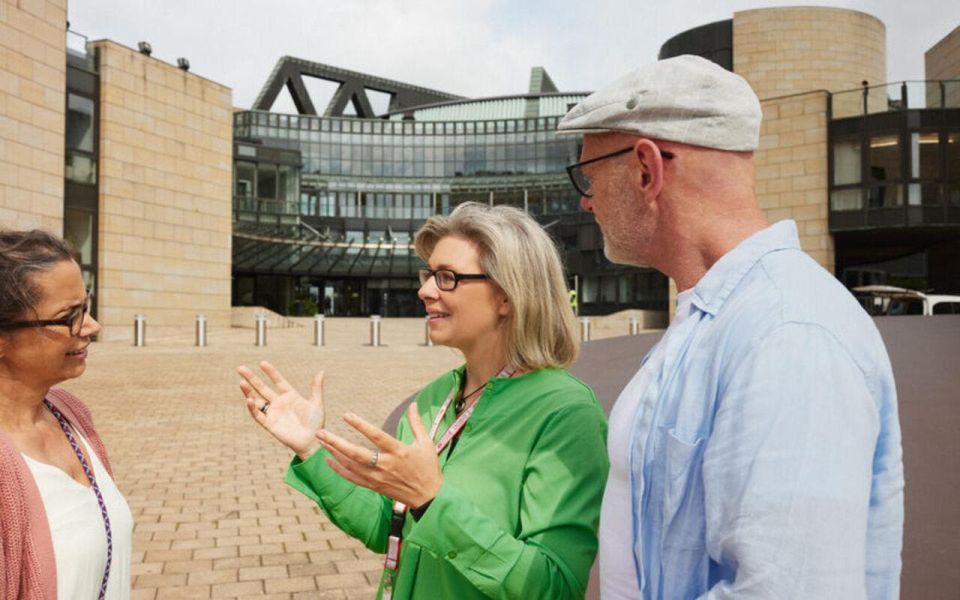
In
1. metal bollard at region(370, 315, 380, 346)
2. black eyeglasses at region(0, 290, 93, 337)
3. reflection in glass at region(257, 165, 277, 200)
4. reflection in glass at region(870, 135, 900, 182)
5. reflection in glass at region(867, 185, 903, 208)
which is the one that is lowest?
metal bollard at region(370, 315, 380, 346)

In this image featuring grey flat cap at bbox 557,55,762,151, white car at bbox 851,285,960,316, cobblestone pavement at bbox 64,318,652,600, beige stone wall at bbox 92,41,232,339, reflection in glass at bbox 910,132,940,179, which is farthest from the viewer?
reflection in glass at bbox 910,132,940,179

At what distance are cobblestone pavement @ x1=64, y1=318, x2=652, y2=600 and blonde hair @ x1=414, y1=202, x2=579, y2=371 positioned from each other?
285 centimetres

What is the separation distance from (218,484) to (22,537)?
17.9ft

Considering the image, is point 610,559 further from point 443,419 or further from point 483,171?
point 483,171

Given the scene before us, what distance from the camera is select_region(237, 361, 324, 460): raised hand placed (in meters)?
2.20

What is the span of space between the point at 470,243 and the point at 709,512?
4.32 ft

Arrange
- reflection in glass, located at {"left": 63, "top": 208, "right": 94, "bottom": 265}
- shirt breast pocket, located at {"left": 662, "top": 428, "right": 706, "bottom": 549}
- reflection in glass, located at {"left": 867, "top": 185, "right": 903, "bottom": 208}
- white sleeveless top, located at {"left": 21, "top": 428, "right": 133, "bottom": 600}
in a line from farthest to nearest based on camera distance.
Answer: reflection in glass, located at {"left": 867, "top": 185, "right": 903, "bottom": 208}, reflection in glass, located at {"left": 63, "top": 208, "right": 94, "bottom": 265}, white sleeveless top, located at {"left": 21, "top": 428, "right": 133, "bottom": 600}, shirt breast pocket, located at {"left": 662, "top": 428, "right": 706, "bottom": 549}

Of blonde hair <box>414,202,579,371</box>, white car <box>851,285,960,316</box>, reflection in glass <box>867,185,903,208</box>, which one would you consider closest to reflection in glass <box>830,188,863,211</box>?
reflection in glass <box>867,185,903,208</box>

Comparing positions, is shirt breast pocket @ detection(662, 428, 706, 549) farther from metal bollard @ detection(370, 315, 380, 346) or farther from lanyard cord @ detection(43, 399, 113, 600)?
metal bollard @ detection(370, 315, 380, 346)

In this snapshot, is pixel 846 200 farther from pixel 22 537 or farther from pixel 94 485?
pixel 22 537

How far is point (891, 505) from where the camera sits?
125cm

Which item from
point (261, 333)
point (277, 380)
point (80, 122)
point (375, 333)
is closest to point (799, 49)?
point (375, 333)

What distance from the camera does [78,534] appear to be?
83.4 inches

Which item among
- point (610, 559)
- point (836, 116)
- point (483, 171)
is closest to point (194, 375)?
point (610, 559)
